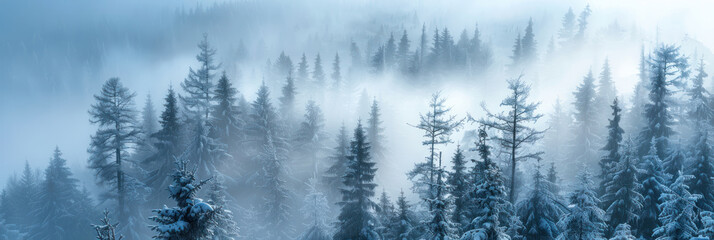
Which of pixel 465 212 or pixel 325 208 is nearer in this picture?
pixel 465 212

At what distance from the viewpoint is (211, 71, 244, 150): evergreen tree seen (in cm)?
4256

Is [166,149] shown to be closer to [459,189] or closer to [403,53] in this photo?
[459,189]

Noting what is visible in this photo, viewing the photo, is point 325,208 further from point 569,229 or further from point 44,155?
point 44,155

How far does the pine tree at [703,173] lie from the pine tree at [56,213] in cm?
5172

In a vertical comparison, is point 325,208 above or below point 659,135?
below

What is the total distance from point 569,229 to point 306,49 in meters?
147

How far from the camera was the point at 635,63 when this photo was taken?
99.4 meters

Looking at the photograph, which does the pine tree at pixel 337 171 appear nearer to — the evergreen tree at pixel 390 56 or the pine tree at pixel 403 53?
the pine tree at pixel 403 53

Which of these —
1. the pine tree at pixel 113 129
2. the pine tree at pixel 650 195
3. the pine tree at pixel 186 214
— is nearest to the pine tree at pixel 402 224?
the pine tree at pixel 186 214

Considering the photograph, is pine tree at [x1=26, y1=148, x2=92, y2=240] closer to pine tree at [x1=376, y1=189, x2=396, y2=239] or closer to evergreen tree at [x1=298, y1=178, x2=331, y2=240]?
evergreen tree at [x1=298, y1=178, x2=331, y2=240]

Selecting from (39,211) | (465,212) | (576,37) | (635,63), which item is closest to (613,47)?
(635,63)

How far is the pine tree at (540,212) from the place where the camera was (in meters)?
21.4

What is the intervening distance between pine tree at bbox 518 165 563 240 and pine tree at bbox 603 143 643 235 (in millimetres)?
6123

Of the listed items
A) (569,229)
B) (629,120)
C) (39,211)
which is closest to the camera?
(569,229)
